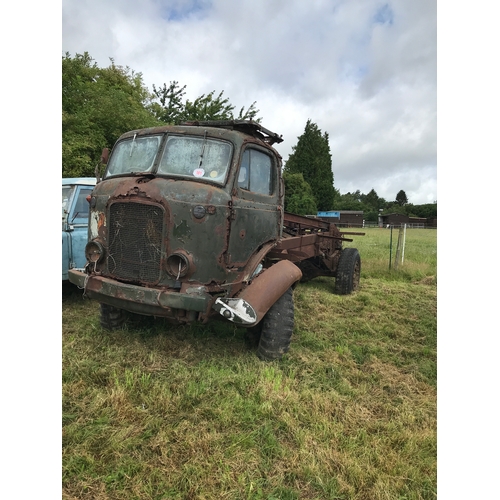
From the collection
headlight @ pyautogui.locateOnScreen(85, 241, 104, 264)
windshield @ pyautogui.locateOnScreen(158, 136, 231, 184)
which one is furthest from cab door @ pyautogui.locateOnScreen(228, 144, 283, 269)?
headlight @ pyautogui.locateOnScreen(85, 241, 104, 264)

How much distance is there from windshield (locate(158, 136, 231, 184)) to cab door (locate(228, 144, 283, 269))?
0.66ft

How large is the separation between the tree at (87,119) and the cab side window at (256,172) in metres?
7.63

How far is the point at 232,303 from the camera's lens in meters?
3.47

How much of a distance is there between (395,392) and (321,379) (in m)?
0.67

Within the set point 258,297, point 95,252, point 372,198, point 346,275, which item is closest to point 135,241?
point 95,252

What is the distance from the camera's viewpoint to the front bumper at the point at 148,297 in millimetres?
3246

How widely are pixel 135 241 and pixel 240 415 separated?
1844mm

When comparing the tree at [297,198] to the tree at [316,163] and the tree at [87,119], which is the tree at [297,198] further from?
the tree at [87,119]

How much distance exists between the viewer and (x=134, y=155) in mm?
4238

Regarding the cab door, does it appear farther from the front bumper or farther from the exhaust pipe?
the front bumper

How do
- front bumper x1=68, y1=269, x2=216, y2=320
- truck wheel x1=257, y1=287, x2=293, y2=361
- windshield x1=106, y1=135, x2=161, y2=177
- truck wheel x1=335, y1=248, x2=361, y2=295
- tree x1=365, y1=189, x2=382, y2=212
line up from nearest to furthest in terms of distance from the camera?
1. front bumper x1=68, y1=269, x2=216, y2=320
2. truck wheel x1=257, y1=287, x2=293, y2=361
3. windshield x1=106, y1=135, x2=161, y2=177
4. truck wheel x1=335, y1=248, x2=361, y2=295
5. tree x1=365, y1=189, x2=382, y2=212

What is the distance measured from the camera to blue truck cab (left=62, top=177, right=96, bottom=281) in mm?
5648

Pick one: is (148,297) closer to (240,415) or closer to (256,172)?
(240,415)

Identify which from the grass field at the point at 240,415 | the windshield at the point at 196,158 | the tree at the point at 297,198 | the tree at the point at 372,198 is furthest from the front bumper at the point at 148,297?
the tree at the point at 372,198
